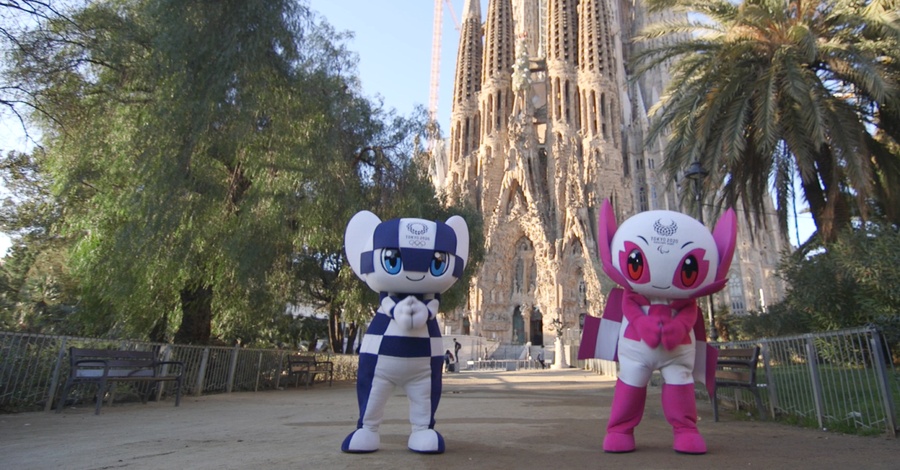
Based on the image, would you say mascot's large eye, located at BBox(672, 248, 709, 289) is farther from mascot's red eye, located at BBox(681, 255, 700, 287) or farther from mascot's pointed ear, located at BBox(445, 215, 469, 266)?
mascot's pointed ear, located at BBox(445, 215, 469, 266)

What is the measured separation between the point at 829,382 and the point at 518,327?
3925 cm

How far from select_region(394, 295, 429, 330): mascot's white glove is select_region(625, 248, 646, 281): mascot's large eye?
1939 millimetres

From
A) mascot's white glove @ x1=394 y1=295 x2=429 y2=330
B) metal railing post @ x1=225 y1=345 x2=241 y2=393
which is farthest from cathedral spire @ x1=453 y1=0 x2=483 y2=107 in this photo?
mascot's white glove @ x1=394 y1=295 x2=429 y2=330

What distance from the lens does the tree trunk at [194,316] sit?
11914mm

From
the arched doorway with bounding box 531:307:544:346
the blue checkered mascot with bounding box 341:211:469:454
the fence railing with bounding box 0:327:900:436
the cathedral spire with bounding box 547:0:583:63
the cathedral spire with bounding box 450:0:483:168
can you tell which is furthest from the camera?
the cathedral spire with bounding box 450:0:483:168

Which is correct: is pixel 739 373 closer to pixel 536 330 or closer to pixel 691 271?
pixel 691 271

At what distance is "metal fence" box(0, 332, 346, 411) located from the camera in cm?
730

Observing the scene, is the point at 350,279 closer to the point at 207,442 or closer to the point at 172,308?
the point at 172,308

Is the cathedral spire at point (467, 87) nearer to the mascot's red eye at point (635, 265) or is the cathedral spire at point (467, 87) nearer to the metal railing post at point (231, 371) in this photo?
the metal railing post at point (231, 371)

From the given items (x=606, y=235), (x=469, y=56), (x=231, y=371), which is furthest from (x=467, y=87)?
(x=606, y=235)

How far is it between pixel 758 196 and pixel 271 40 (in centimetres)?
1211

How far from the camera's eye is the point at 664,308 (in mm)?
5066

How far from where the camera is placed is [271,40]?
10.6 meters

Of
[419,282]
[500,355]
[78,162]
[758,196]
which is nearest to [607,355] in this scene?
[419,282]
